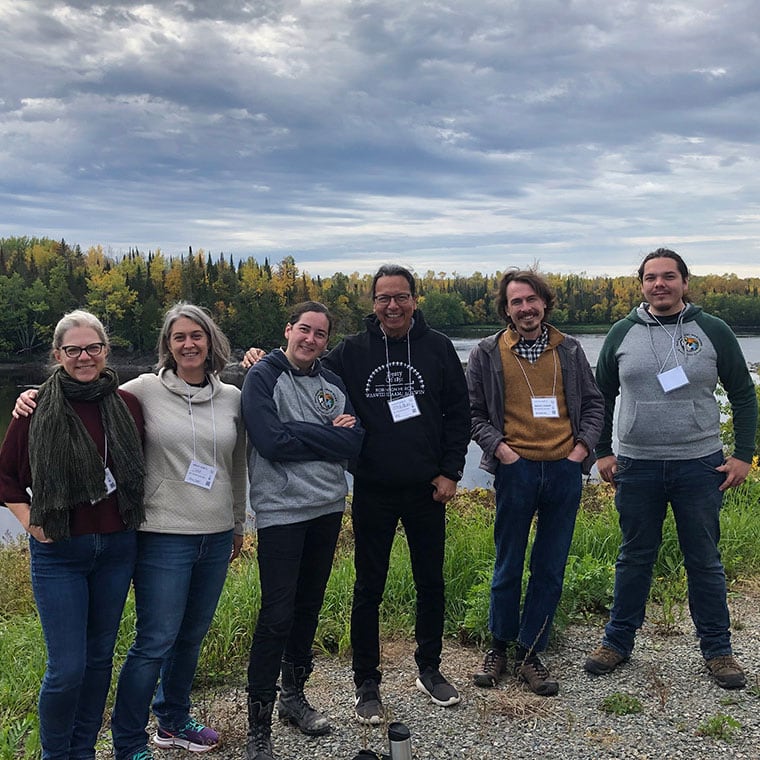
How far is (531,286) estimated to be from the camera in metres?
3.79

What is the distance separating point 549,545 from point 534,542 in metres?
0.10

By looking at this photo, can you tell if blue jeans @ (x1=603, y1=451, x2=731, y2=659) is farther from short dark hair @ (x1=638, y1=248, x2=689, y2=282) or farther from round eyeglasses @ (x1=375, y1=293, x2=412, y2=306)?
round eyeglasses @ (x1=375, y1=293, x2=412, y2=306)

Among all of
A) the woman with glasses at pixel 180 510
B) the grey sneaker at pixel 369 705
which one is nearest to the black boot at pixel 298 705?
the grey sneaker at pixel 369 705

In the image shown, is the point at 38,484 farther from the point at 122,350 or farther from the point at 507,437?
the point at 122,350

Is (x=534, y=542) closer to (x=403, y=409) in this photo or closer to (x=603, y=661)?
(x=603, y=661)

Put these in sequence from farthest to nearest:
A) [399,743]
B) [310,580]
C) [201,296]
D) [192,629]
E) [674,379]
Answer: [201,296] < [674,379] < [310,580] < [192,629] < [399,743]

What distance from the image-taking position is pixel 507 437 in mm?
3799

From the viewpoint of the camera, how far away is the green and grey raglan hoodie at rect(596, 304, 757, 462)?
388cm

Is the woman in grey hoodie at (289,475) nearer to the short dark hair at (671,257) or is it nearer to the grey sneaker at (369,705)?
the grey sneaker at (369,705)

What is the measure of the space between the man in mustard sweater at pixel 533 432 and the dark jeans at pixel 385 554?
1.29 ft

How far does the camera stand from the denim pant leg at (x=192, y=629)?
10.7 ft

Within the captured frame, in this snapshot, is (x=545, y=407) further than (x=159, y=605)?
Yes

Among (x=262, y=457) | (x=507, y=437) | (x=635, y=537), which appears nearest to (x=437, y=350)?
(x=507, y=437)

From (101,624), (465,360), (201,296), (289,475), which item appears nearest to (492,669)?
(289,475)
